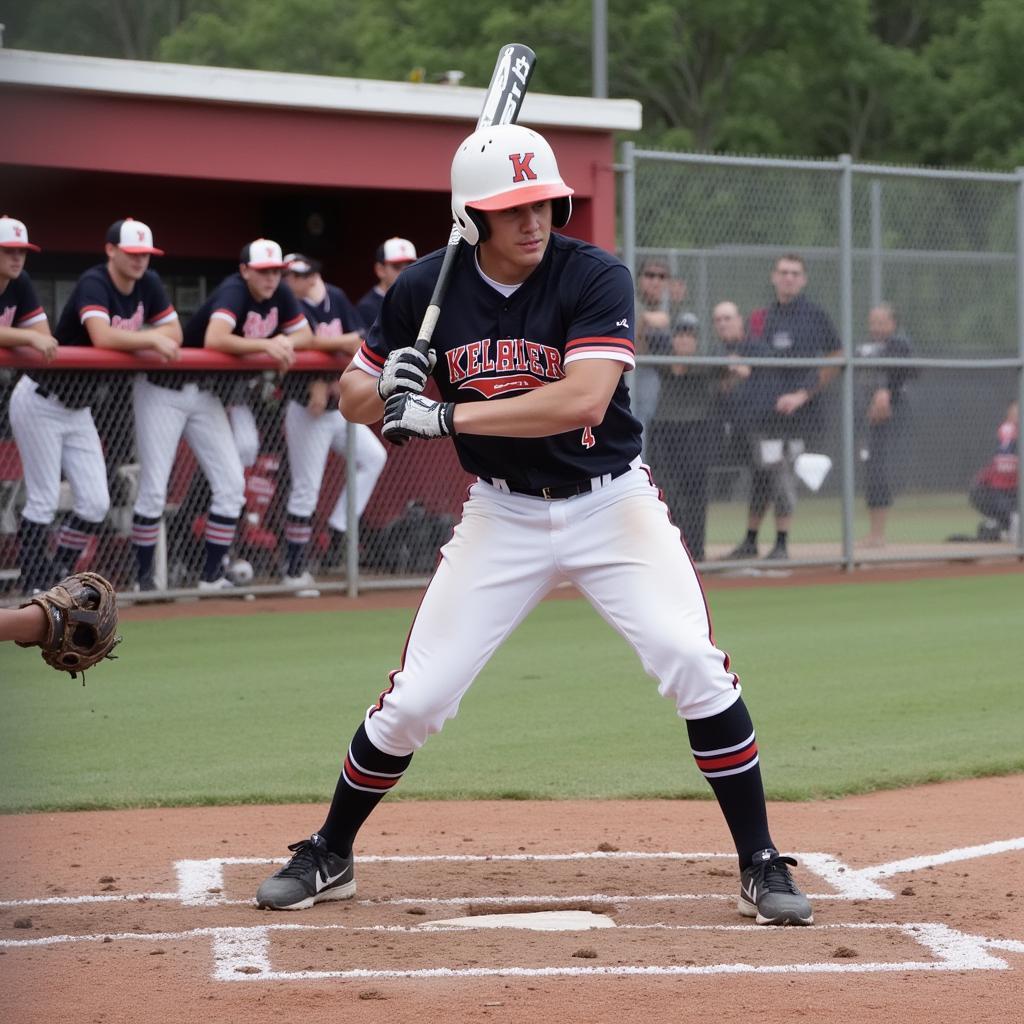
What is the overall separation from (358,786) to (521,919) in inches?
22.7

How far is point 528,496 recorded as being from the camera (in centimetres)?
464

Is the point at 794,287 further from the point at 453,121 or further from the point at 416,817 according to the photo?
the point at 416,817

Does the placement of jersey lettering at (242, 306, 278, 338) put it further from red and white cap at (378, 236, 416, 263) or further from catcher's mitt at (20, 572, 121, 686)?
catcher's mitt at (20, 572, 121, 686)

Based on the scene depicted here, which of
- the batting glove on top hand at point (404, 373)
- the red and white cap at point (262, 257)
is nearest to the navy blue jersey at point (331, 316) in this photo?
the red and white cap at point (262, 257)

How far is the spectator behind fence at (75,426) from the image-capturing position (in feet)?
33.1

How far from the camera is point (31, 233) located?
1388cm

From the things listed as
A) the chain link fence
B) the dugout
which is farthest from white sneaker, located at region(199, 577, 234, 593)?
the chain link fence

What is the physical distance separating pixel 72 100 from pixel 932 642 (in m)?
6.50

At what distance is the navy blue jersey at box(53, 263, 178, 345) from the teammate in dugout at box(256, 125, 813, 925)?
239 inches

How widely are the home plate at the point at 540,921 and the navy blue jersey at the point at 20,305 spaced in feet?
21.3

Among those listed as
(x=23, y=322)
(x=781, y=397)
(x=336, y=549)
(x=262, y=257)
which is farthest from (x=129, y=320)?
(x=781, y=397)

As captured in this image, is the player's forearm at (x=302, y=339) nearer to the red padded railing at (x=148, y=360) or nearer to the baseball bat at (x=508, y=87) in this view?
the red padded railing at (x=148, y=360)

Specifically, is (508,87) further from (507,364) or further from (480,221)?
(507,364)

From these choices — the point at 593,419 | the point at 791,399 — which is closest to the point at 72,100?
the point at 791,399
